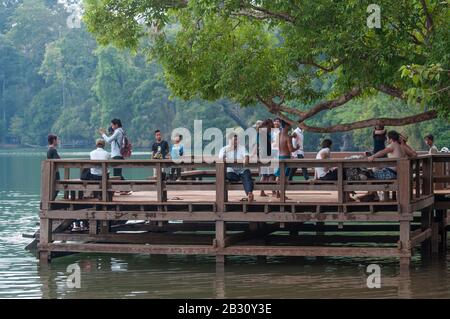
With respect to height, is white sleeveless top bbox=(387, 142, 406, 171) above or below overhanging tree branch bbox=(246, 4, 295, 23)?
below

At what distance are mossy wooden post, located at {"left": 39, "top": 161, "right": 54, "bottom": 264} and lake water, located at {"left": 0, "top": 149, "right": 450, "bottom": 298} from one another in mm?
492

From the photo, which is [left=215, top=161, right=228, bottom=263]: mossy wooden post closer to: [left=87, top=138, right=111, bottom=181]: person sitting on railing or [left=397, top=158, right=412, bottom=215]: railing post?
[left=87, top=138, right=111, bottom=181]: person sitting on railing

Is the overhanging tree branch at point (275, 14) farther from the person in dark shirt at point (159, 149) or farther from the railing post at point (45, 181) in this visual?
the railing post at point (45, 181)

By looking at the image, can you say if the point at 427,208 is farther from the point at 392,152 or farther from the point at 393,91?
the point at 393,91

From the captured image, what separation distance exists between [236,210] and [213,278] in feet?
4.50

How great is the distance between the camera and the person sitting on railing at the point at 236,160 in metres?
19.2

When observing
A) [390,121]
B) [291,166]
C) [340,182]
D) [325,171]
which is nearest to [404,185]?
[340,182]

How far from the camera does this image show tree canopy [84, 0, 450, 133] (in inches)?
793

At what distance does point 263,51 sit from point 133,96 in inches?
3338

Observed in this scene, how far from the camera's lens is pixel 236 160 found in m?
19.3

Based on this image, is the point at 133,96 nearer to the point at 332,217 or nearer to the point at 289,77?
the point at 289,77

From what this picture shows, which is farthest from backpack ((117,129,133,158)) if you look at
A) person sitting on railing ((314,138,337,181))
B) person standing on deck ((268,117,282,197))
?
person sitting on railing ((314,138,337,181))

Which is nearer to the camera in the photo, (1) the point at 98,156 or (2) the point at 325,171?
(2) the point at 325,171
